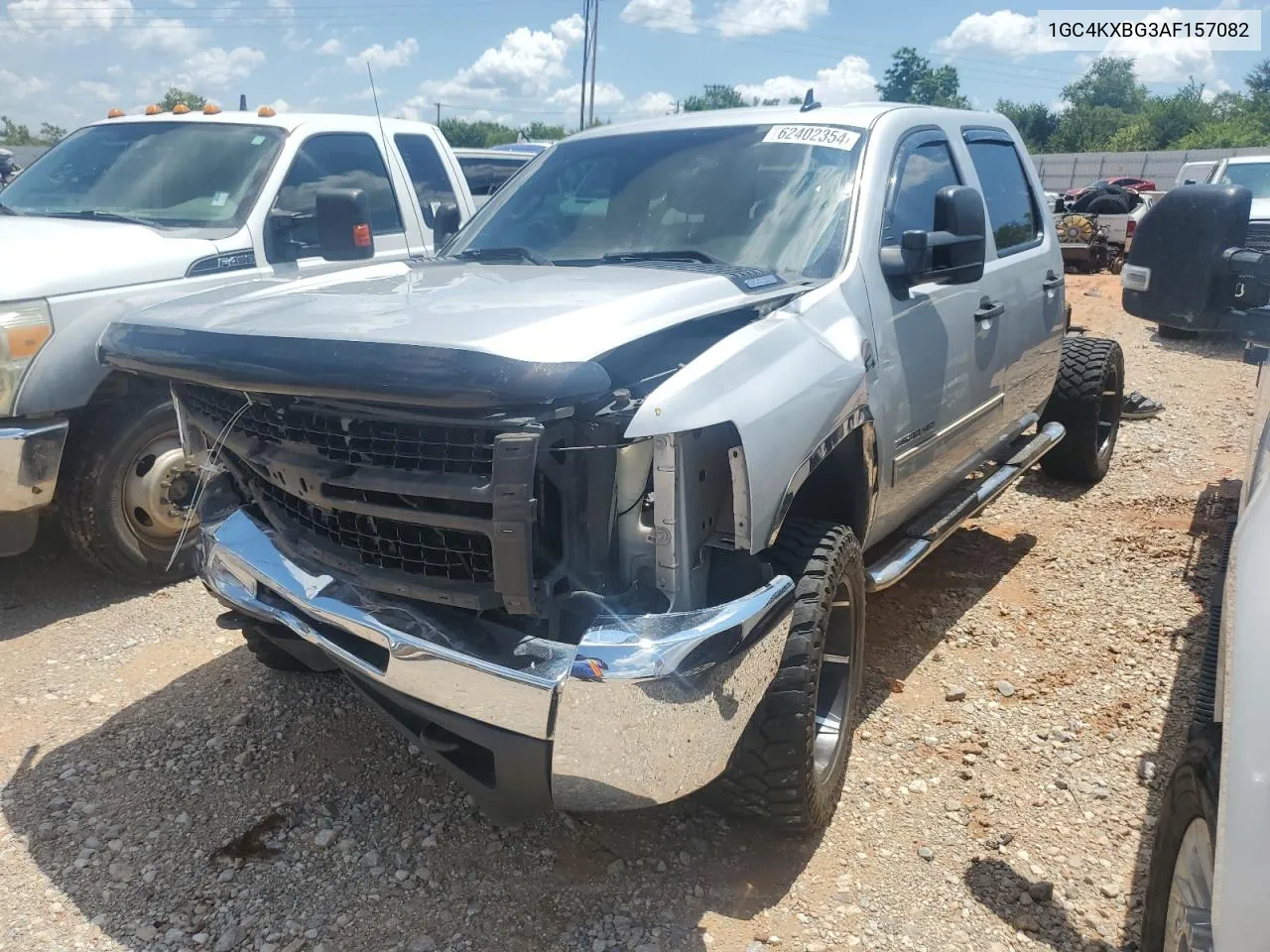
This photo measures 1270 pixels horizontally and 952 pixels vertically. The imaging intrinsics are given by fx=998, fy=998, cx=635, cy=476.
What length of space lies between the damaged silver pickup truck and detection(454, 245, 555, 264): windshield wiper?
0.04 m

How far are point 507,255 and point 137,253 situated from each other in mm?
1891

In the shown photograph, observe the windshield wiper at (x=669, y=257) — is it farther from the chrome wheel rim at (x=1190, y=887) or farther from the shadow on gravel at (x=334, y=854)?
the chrome wheel rim at (x=1190, y=887)

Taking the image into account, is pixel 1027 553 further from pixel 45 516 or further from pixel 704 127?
pixel 45 516

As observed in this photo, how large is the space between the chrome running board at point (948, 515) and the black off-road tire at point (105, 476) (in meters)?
2.86

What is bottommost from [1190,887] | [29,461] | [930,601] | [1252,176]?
[930,601]

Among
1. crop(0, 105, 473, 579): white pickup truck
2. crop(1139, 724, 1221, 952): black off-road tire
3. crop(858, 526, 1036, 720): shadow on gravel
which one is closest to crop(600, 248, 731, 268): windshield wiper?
crop(0, 105, 473, 579): white pickup truck

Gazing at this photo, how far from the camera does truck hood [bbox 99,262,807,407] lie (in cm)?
204

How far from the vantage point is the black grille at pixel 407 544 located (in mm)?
2309

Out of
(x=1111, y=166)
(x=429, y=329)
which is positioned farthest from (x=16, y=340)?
(x=1111, y=166)

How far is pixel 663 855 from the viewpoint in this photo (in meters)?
2.77

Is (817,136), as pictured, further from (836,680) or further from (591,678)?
(591,678)

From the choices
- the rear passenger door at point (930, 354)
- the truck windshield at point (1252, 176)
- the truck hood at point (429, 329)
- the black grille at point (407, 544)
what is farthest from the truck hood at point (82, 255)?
the truck windshield at point (1252, 176)

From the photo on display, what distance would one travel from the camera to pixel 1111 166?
39375 millimetres

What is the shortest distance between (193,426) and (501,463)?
1.48m
